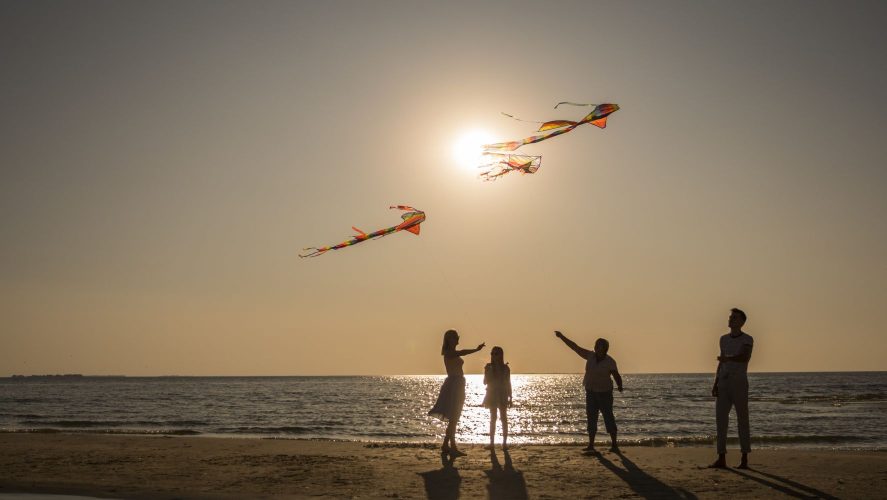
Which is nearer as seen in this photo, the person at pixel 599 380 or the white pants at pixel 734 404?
the white pants at pixel 734 404

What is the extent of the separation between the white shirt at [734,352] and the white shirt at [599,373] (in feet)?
7.05

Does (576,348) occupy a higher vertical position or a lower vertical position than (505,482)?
higher

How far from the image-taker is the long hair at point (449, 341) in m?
11.2

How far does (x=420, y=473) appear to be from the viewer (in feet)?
31.8

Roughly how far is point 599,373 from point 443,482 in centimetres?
365

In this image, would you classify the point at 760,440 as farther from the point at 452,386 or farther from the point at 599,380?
the point at 452,386

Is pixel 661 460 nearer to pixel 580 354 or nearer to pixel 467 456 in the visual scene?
pixel 580 354

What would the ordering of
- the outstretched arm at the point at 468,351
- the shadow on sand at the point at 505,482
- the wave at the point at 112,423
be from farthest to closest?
the wave at the point at 112,423 < the outstretched arm at the point at 468,351 < the shadow on sand at the point at 505,482

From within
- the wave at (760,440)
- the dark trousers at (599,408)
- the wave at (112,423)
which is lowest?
the wave at (112,423)

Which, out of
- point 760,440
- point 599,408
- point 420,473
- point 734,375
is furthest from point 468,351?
point 760,440

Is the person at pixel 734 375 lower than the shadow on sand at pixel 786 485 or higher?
higher

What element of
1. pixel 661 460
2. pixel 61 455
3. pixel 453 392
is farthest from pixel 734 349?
pixel 61 455

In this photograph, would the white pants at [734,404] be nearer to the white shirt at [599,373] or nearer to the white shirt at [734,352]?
the white shirt at [734,352]

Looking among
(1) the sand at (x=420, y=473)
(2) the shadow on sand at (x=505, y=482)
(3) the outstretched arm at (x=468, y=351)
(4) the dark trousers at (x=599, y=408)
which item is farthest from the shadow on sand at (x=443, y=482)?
(4) the dark trousers at (x=599, y=408)
